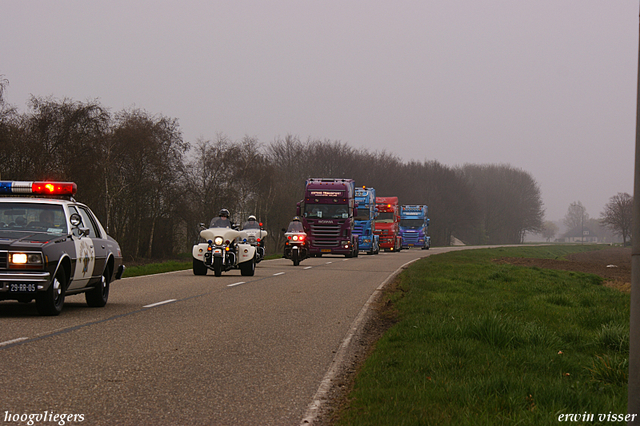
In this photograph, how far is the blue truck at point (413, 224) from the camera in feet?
221

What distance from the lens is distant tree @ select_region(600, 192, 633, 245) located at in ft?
391

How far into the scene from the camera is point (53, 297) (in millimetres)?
10109

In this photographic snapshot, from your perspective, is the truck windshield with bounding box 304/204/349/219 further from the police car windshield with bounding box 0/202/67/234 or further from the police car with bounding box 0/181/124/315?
the police car windshield with bounding box 0/202/67/234

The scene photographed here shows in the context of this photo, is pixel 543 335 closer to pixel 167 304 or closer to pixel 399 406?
pixel 399 406

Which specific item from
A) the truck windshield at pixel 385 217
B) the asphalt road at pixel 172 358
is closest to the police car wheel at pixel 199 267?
the asphalt road at pixel 172 358

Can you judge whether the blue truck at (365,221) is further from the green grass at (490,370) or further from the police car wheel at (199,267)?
the green grass at (490,370)

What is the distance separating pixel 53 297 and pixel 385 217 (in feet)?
160

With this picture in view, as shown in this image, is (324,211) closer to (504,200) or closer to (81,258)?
(81,258)

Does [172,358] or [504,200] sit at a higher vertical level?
[504,200]

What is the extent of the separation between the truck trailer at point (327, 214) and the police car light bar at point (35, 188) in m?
26.1

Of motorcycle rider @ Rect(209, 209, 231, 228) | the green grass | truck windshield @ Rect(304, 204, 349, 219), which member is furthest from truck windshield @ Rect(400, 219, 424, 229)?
the green grass

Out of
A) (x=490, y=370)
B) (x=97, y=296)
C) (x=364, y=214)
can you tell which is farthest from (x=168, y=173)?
(x=490, y=370)

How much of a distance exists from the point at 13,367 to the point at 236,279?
1318 cm

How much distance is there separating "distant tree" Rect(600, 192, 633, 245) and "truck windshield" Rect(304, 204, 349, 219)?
91.9m
